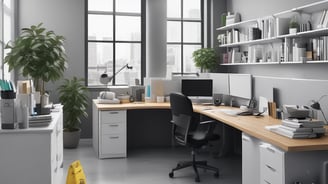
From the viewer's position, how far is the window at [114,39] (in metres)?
6.45

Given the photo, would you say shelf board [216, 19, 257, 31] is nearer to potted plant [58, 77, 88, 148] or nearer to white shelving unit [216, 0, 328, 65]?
white shelving unit [216, 0, 328, 65]

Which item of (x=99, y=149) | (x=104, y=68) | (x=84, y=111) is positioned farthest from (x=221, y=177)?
(x=104, y=68)

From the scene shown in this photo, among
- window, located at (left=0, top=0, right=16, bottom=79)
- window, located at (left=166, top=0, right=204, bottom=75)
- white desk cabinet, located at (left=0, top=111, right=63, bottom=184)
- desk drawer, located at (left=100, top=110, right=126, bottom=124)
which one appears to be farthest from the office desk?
window, located at (left=0, top=0, right=16, bottom=79)

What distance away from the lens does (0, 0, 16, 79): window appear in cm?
488

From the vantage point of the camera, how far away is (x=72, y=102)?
573 centimetres

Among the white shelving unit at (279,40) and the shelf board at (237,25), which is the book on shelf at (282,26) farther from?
the shelf board at (237,25)

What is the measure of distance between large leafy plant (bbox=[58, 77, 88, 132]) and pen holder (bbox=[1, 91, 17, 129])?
122 inches

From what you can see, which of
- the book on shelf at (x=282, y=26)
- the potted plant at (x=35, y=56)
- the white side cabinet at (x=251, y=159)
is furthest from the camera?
the book on shelf at (x=282, y=26)

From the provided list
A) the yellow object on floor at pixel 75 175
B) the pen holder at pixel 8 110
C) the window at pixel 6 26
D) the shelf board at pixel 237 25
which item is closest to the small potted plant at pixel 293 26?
the shelf board at pixel 237 25

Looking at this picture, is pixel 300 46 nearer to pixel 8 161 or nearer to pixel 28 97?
pixel 28 97

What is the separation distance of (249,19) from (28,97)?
416 centimetres

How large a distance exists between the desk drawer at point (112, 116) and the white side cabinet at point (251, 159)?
7.58 feet

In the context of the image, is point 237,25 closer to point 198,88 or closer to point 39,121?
point 198,88

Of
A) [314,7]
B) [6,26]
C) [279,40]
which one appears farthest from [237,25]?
[6,26]
